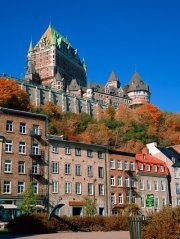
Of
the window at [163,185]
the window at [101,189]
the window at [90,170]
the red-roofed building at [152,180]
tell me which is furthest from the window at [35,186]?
the window at [163,185]

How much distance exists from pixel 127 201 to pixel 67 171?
37.0 ft

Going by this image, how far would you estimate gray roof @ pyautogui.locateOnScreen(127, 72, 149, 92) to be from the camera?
16600 centimetres

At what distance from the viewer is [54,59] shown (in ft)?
547

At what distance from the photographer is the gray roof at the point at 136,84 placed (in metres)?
166

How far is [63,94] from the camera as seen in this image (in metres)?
126

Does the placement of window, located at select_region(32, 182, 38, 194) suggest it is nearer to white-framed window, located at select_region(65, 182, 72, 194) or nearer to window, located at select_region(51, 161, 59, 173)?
window, located at select_region(51, 161, 59, 173)

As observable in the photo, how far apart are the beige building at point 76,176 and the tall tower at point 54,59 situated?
332 ft

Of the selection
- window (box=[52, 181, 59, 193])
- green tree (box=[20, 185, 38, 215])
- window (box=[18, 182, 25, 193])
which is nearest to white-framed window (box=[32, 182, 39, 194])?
window (box=[18, 182, 25, 193])

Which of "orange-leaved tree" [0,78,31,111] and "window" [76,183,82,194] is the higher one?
"orange-leaved tree" [0,78,31,111]

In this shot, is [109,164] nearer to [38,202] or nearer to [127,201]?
[127,201]

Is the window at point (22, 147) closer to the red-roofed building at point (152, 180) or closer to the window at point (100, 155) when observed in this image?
the window at point (100, 155)

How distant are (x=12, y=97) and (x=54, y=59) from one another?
7889 cm

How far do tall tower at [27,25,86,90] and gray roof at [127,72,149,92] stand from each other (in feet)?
89.9

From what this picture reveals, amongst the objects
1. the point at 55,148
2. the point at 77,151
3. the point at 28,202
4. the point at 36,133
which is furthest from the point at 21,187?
the point at 77,151
